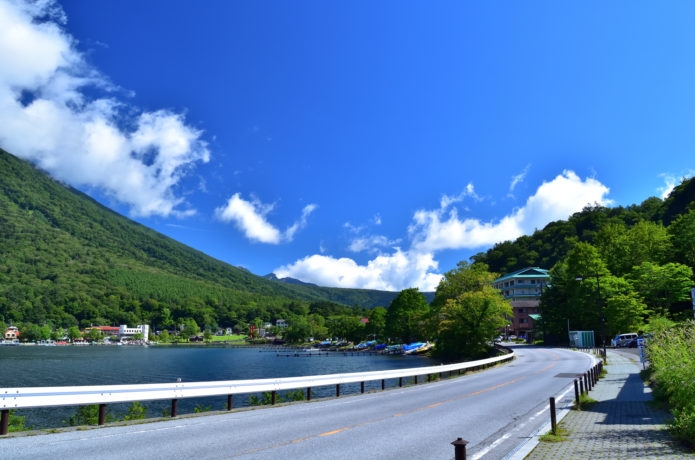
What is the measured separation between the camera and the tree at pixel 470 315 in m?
61.9

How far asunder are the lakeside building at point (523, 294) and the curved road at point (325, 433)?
108381mm

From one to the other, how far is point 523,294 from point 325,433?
131511 millimetres

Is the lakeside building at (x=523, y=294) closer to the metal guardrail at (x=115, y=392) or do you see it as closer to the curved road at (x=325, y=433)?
the curved road at (x=325, y=433)

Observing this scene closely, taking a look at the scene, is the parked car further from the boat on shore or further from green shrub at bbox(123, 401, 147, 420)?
green shrub at bbox(123, 401, 147, 420)

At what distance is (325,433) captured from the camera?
1041cm

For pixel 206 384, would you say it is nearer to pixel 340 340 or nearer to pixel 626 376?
pixel 626 376

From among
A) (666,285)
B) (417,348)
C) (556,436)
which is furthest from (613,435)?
(417,348)

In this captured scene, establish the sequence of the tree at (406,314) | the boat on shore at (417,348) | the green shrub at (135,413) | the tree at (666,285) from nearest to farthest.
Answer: the green shrub at (135,413) < the tree at (666,285) < the boat on shore at (417,348) < the tree at (406,314)

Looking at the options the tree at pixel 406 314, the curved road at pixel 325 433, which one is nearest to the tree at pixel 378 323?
the tree at pixel 406 314

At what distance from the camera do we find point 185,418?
13.1 m

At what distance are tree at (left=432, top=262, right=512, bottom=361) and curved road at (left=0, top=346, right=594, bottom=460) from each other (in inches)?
1816

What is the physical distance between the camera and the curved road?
27.6ft

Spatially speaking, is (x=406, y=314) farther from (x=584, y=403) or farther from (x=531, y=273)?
(x=584, y=403)

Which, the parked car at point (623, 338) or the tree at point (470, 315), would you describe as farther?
the tree at point (470, 315)
